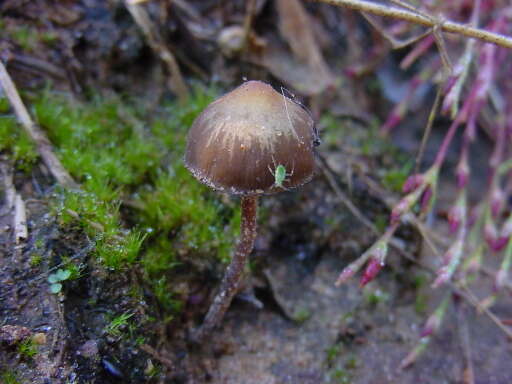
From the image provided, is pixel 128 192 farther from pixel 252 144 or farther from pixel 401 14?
pixel 401 14

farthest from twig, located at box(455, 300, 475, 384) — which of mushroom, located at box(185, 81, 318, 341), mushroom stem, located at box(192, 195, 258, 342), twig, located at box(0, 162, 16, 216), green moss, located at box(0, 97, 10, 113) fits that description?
green moss, located at box(0, 97, 10, 113)

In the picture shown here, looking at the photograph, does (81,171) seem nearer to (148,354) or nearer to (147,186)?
(147,186)

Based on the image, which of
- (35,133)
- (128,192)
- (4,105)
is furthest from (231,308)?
(4,105)

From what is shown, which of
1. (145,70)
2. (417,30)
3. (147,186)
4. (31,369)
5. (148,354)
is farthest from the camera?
(417,30)

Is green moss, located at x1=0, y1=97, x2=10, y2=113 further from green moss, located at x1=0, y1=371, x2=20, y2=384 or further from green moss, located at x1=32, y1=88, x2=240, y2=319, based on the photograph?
green moss, located at x1=0, y1=371, x2=20, y2=384

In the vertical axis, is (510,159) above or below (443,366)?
above

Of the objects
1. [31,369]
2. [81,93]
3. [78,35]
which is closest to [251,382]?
[31,369]
